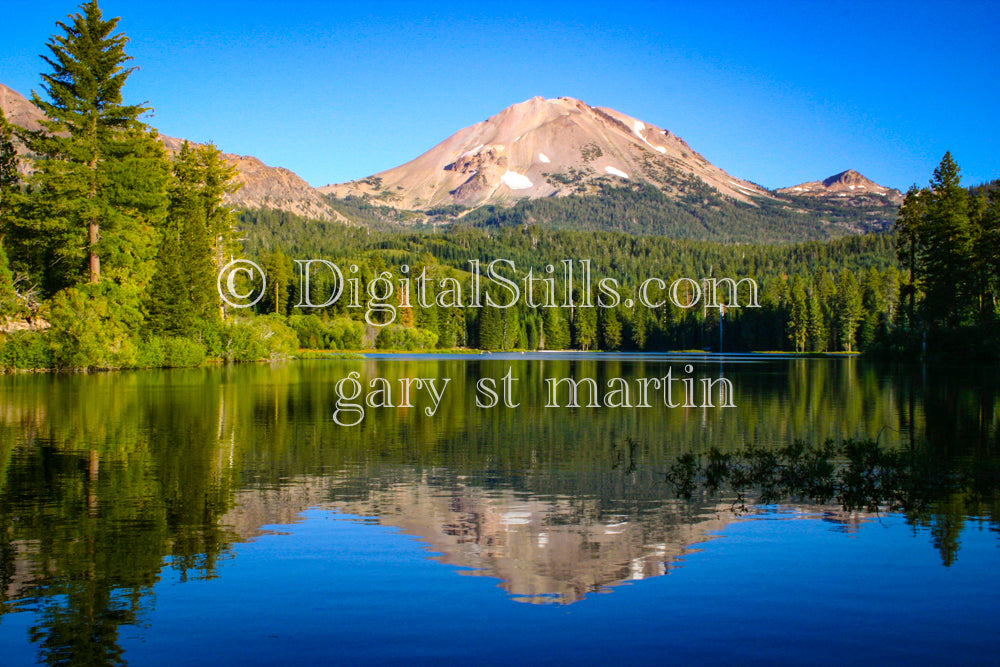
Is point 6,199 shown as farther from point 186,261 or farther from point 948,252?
point 948,252

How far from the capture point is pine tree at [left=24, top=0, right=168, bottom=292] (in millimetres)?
47594

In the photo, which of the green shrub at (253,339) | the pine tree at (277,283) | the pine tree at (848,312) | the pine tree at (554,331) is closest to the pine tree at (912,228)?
the pine tree at (848,312)

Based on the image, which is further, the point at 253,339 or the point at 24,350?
the point at 253,339

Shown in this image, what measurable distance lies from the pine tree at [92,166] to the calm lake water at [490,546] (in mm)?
30209

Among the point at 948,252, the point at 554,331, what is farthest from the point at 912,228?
the point at 554,331

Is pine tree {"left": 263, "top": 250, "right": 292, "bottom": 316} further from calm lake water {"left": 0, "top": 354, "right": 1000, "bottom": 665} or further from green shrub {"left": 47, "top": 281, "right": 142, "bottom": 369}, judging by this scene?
calm lake water {"left": 0, "top": 354, "right": 1000, "bottom": 665}

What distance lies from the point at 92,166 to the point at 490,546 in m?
49.3

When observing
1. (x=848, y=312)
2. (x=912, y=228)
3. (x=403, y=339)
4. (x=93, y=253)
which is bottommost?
(x=403, y=339)

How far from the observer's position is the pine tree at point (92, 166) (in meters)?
47.6

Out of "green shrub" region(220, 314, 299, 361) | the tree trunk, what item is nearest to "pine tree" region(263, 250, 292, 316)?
"green shrub" region(220, 314, 299, 361)

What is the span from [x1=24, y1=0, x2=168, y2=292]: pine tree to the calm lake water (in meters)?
30.2

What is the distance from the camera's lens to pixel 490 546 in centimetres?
1048

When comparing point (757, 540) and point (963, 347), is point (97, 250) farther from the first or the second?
point (963, 347)

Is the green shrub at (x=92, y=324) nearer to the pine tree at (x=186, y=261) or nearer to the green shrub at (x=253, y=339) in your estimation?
the pine tree at (x=186, y=261)
